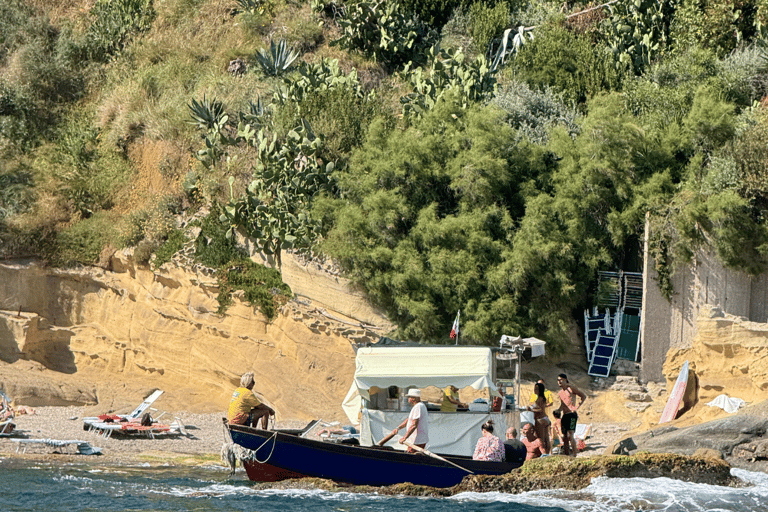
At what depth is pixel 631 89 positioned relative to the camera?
26.1 meters

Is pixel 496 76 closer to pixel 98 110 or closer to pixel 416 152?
pixel 416 152

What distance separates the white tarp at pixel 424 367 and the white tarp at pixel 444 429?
483 millimetres

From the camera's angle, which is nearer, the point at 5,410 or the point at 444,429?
the point at 444,429

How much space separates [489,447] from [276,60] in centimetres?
1578

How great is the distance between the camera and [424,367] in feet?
57.2

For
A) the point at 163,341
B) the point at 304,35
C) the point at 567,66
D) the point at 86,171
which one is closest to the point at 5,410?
the point at 163,341

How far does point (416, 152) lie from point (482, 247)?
2594 mm

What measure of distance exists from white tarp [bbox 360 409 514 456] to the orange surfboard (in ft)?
17.0

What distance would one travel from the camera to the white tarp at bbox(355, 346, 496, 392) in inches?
679

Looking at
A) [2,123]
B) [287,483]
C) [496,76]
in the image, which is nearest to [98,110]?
[2,123]

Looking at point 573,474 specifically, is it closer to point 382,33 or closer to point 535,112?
point 535,112

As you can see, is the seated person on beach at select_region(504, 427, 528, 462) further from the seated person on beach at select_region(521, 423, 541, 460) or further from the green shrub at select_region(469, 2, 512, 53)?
the green shrub at select_region(469, 2, 512, 53)

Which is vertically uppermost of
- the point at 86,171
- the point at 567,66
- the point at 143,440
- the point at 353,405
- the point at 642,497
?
the point at 567,66

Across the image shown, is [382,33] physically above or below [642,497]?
above
